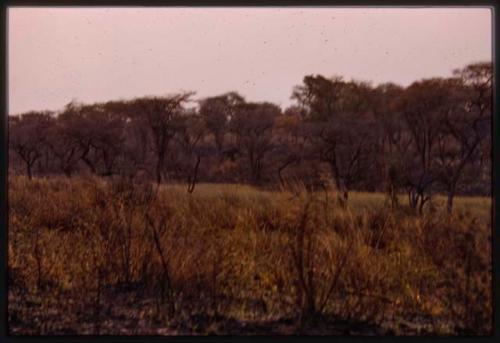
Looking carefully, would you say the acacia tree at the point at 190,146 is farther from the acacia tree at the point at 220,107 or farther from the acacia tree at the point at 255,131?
the acacia tree at the point at 255,131

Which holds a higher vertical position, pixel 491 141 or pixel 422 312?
pixel 491 141

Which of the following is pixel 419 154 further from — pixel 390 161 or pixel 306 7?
pixel 306 7

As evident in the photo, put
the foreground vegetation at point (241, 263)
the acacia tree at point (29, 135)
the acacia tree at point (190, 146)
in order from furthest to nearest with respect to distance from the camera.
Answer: the acacia tree at point (190, 146) < the acacia tree at point (29, 135) < the foreground vegetation at point (241, 263)

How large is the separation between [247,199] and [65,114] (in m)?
1.48

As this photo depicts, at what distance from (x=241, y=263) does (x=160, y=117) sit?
4.00 ft

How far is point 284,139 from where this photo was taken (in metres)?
5.02

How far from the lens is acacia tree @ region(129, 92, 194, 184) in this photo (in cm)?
497

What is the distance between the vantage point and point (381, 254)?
4.88m

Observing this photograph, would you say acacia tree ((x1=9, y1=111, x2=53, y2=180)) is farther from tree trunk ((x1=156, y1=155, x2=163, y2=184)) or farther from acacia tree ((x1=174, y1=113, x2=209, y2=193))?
acacia tree ((x1=174, y1=113, x2=209, y2=193))

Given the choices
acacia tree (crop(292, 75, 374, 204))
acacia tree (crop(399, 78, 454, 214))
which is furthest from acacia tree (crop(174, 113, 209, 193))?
acacia tree (crop(399, 78, 454, 214))

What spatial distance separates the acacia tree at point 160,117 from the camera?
16.3ft

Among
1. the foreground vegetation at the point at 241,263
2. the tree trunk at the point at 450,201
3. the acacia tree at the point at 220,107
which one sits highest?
the acacia tree at the point at 220,107

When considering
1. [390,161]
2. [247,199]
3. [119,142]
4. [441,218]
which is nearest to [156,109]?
[119,142]

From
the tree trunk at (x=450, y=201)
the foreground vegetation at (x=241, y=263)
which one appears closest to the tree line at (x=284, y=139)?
the tree trunk at (x=450, y=201)
